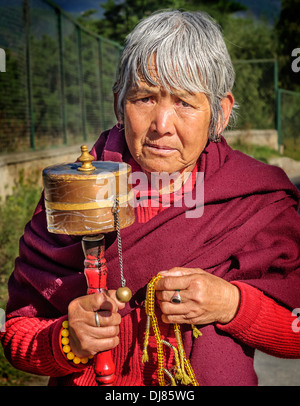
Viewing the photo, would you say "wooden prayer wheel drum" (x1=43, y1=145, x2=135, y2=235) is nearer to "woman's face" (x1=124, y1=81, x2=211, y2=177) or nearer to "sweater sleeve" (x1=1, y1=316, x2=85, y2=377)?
"woman's face" (x1=124, y1=81, x2=211, y2=177)

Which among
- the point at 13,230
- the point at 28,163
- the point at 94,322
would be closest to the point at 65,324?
the point at 94,322

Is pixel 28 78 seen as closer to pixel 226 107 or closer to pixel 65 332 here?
pixel 226 107

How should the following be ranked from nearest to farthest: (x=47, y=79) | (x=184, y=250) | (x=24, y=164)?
1. (x=184, y=250)
2. (x=24, y=164)
3. (x=47, y=79)

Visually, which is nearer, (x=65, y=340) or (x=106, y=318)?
(x=106, y=318)

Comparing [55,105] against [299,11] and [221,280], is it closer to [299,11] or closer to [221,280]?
[221,280]

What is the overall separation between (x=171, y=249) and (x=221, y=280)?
0.22m

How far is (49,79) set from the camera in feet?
29.0

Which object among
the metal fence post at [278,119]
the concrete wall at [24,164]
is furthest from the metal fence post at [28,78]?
the metal fence post at [278,119]

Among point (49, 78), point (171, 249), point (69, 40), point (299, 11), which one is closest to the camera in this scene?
point (171, 249)

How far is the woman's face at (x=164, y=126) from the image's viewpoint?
1.75m

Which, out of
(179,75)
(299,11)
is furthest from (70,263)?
(299,11)

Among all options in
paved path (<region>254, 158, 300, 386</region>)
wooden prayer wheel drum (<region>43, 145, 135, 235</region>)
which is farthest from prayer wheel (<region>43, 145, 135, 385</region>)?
paved path (<region>254, 158, 300, 386</region>)

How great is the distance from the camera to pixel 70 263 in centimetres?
191

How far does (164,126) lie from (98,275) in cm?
55
